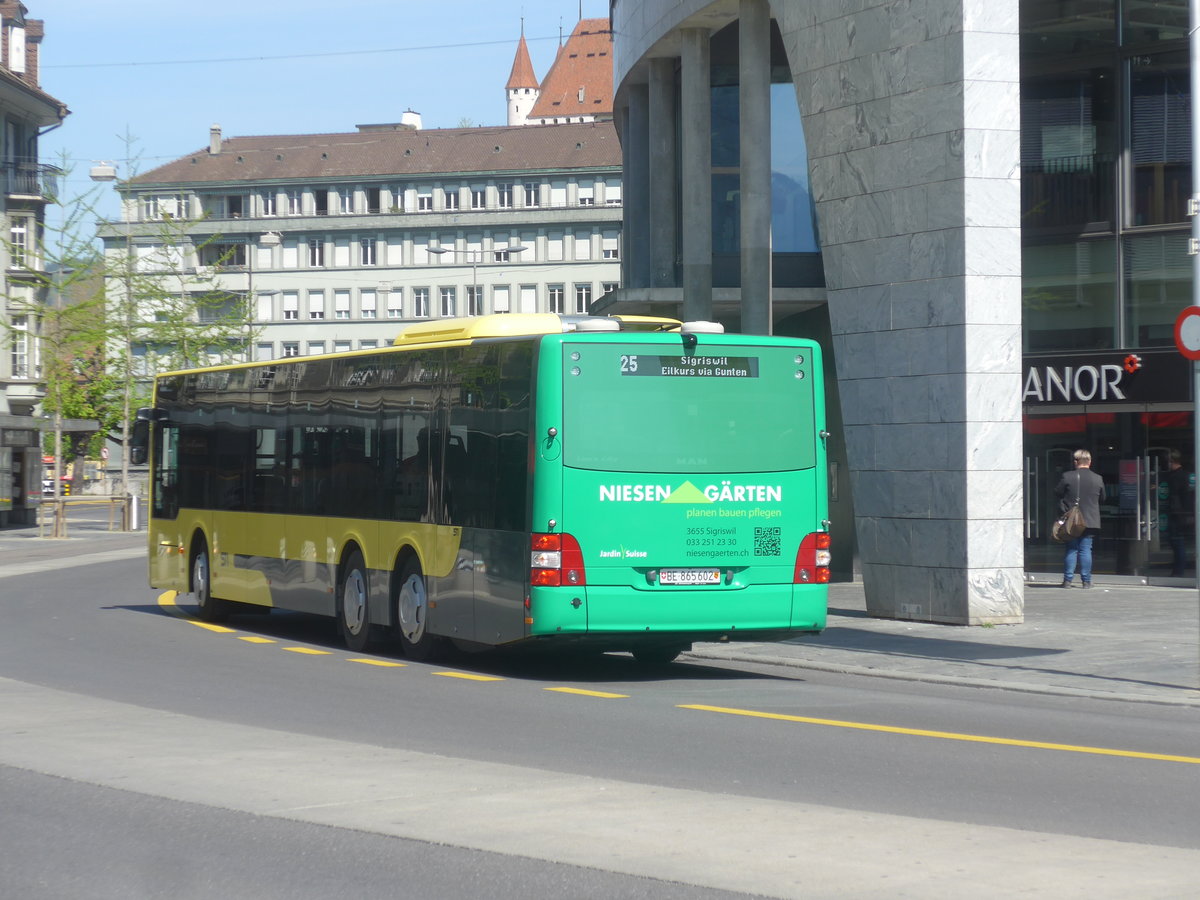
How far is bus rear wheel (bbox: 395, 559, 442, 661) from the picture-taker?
15.8m

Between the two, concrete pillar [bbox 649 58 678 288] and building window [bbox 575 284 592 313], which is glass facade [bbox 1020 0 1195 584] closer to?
concrete pillar [bbox 649 58 678 288]

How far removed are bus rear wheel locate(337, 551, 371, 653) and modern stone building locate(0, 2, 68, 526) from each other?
3758 cm

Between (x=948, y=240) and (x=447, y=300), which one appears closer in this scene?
(x=948, y=240)

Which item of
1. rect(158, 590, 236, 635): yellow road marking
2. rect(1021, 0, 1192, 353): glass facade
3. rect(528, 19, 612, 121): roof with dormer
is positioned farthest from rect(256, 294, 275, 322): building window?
rect(1021, 0, 1192, 353): glass facade

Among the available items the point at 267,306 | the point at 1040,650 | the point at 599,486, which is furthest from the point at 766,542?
the point at 267,306

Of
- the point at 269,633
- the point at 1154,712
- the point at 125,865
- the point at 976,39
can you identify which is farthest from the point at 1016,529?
the point at 125,865

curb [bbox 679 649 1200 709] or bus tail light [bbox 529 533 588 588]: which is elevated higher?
bus tail light [bbox 529 533 588 588]

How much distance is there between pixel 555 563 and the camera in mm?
13602

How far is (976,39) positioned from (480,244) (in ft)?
312

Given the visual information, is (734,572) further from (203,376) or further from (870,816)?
(203,376)

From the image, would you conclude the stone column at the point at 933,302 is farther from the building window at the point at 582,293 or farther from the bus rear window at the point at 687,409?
the building window at the point at 582,293

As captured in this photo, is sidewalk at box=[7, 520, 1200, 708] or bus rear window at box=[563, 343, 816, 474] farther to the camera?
sidewalk at box=[7, 520, 1200, 708]

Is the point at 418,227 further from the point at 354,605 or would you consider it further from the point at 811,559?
the point at 811,559

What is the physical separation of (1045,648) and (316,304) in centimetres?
10078
